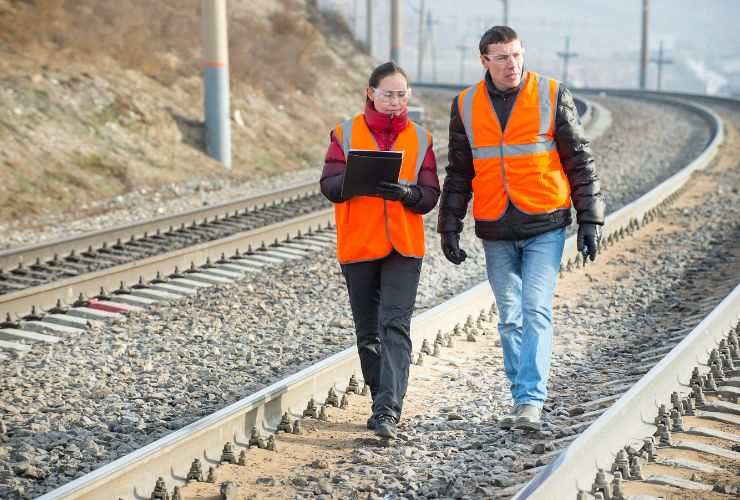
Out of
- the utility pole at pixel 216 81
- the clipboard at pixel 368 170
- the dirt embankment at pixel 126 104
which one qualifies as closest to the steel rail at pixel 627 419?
the clipboard at pixel 368 170

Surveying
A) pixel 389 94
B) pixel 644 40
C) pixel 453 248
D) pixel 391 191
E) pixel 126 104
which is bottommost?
pixel 453 248

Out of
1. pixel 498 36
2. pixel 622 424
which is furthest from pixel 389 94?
pixel 622 424

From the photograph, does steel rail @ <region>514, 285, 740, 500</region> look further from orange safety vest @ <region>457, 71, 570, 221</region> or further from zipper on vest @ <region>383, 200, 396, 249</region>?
zipper on vest @ <region>383, 200, 396, 249</region>

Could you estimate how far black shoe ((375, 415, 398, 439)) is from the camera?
5.90m

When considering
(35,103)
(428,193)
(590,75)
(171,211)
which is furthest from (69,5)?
(590,75)

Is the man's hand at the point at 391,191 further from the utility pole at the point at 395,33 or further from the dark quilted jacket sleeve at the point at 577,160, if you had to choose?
the utility pole at the point at 395,33

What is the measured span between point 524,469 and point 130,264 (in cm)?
572

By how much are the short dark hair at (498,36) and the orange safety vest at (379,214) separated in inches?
22.6

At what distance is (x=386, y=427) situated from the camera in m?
5.91

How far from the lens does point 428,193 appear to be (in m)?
6.05

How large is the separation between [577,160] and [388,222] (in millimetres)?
1077

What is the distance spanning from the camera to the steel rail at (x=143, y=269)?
9188mm

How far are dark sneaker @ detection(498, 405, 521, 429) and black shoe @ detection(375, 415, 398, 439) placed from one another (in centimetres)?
60

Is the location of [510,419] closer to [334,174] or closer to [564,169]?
[564,169]
